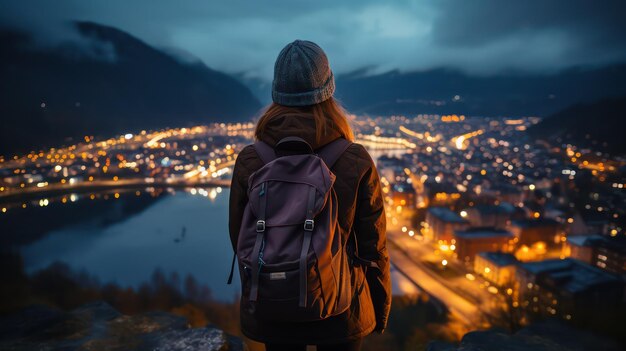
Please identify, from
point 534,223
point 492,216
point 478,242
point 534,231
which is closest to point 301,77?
point 478,242

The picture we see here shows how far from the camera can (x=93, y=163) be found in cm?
1236

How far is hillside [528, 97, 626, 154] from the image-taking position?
1045 cm

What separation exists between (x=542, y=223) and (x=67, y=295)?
10416mm

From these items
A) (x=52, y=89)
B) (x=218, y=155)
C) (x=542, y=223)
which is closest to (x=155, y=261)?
(x=218, y=155)

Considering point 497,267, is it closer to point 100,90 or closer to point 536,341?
point 536,341

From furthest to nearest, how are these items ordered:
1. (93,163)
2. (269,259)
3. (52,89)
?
(52,89), (93,163), (269,259)

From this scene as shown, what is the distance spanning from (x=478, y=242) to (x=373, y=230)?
9.19 m

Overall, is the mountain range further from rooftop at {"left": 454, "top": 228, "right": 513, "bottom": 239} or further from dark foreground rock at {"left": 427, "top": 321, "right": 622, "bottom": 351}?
rooftop at {"left": 454, "top": 228, "right": 513, "bottom": 239}

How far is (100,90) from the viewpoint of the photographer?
2541 centimetres

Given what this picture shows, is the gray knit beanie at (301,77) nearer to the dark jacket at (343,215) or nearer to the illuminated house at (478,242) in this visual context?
the dark jacket at (343,215)

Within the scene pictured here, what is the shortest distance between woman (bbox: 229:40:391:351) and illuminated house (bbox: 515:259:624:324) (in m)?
5.61

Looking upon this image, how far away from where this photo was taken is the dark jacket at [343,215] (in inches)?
20.7

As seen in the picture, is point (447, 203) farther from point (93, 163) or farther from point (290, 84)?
point (290, 84)

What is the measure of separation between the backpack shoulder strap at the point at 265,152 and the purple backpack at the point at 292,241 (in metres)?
0.03
